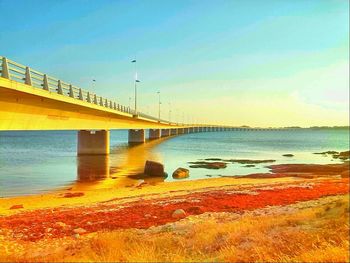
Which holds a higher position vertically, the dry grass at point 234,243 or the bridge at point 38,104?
the bridge at point 38,104

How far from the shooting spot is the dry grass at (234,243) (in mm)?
9086

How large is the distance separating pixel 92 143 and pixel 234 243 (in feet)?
192

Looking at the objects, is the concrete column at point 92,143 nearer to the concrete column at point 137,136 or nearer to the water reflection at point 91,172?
the water reflection at point 91,172

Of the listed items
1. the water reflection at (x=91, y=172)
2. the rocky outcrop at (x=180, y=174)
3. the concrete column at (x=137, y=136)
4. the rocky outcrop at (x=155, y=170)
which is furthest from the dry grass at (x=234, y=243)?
the concrete column at (x=137, y=136)

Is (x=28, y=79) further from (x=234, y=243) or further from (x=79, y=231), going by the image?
(x=234, y=243)

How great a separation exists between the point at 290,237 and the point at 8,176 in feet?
111

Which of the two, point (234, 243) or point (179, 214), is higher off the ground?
point (234, 243)

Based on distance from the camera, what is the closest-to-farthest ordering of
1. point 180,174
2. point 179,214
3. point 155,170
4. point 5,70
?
point 179,214, point 5,70, point 180,174, point 155,170

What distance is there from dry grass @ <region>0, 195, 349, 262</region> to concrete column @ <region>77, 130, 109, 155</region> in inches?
2145

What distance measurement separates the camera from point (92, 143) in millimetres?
67125

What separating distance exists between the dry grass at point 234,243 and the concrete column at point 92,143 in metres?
54.5

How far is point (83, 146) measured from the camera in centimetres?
6694

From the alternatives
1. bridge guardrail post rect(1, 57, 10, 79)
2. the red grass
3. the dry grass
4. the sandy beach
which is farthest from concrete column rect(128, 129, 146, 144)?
the dry grass

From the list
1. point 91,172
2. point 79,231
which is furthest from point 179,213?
point 91,172
